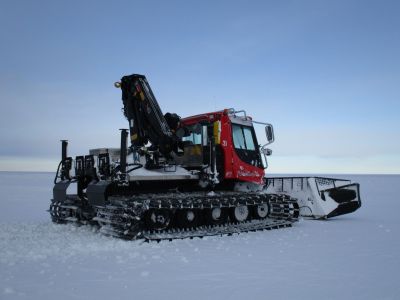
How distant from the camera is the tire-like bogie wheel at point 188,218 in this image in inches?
397

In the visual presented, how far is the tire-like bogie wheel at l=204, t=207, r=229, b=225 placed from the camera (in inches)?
418

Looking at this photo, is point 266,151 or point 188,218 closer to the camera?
point 188,218

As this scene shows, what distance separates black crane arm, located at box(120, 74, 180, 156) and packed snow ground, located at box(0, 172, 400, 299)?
8.85 ft

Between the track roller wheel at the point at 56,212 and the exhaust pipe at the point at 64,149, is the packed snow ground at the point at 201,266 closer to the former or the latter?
the track roller wheel at the point at 56,212

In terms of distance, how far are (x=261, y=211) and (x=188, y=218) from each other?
9.19ft

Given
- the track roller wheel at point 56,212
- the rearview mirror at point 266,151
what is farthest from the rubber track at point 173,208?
the track roller wheel at point 56,212

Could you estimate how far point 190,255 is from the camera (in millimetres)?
7734

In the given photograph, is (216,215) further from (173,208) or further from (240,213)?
(173,208)

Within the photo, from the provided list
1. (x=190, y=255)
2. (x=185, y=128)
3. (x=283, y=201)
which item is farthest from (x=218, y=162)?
(x=190, y=255)

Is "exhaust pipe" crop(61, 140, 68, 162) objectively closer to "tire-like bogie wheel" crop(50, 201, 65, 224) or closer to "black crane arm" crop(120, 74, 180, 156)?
"tire-like bogie wheel" crop(50, 201, 65, 224)

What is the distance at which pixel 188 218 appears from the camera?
10211mm

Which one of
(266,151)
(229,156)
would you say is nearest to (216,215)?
(229,156)

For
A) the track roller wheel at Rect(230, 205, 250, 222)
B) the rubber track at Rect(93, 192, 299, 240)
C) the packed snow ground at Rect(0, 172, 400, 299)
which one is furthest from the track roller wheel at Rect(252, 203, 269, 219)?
the packed snow ground at Rect(0, 172, 400, 299)

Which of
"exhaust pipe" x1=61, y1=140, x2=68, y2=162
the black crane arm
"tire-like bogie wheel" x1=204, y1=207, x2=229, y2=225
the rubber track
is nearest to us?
the rubber track
